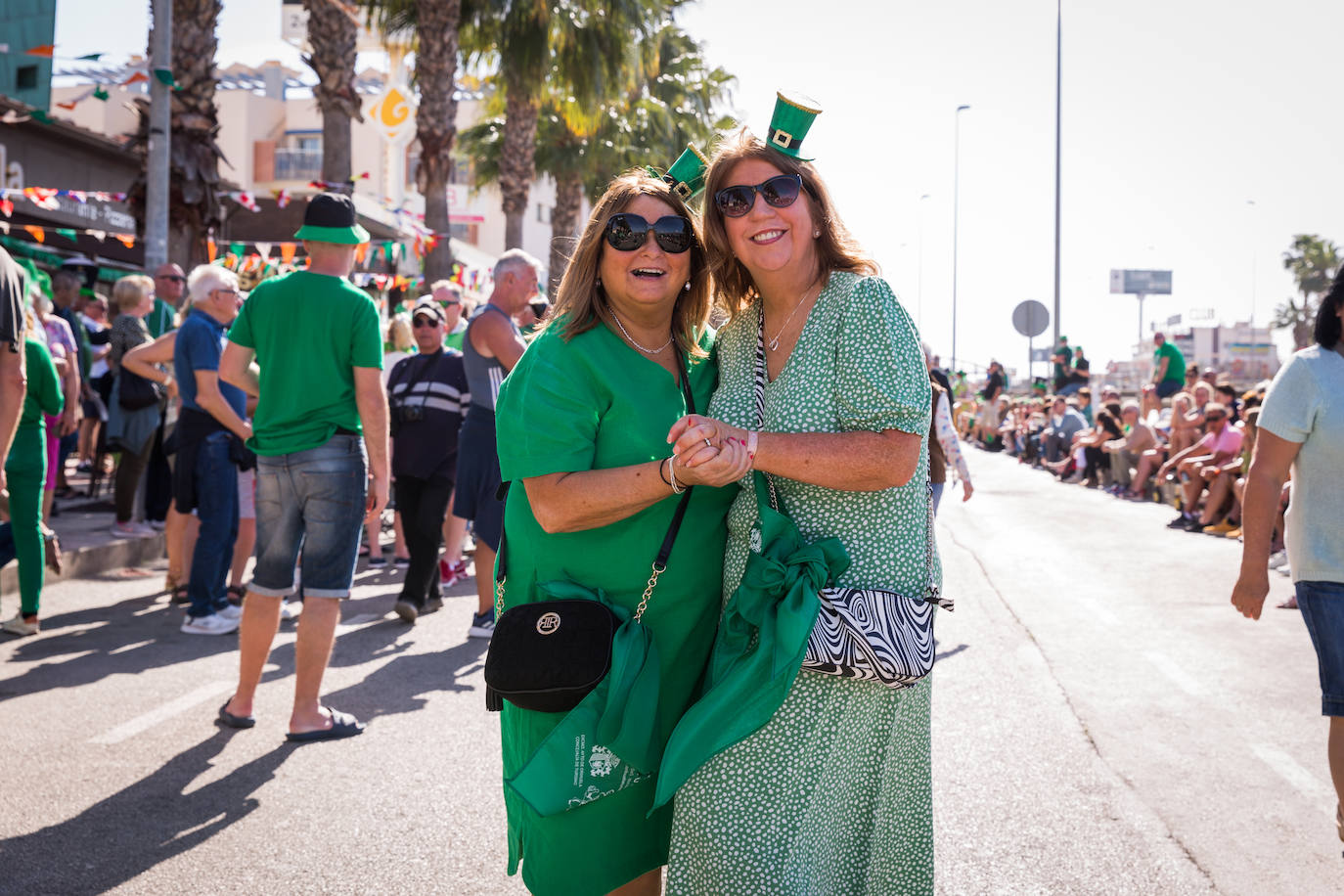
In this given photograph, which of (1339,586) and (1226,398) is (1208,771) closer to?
(1339,586)

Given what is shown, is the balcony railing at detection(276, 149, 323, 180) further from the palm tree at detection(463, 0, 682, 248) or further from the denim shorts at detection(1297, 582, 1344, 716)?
the denim shorts at detection(1297, 582, 1344, 716)

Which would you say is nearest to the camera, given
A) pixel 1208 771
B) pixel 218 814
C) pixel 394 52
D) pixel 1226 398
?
pixel 218 814

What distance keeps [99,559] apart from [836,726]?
806cm

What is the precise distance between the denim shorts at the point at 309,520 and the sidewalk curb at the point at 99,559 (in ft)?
13.0

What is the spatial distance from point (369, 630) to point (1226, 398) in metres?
12.1

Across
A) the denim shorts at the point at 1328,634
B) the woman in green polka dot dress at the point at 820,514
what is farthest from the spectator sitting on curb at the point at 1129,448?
the woman in green polka dot dress at the point at 820,514

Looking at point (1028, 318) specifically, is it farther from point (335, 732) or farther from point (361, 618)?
point (335, 732)

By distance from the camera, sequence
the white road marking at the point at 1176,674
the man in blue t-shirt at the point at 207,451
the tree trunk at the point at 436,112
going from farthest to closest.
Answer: the tree trunk at the point at 436,112 → the man in blue t-shirt at the point at 207,451 → the white road marking at the point at 1176,674

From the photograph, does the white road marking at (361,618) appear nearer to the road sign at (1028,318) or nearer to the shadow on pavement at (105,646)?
the shadow on pavement at (105,646)

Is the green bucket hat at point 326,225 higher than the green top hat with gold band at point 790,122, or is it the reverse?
the green bucket hat at point 326,225

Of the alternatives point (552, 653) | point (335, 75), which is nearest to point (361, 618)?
point (552, 653)

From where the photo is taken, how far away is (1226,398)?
15.1 m

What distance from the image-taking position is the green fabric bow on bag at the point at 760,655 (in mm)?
2188

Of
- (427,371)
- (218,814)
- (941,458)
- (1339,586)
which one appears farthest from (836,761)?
(427,371)
